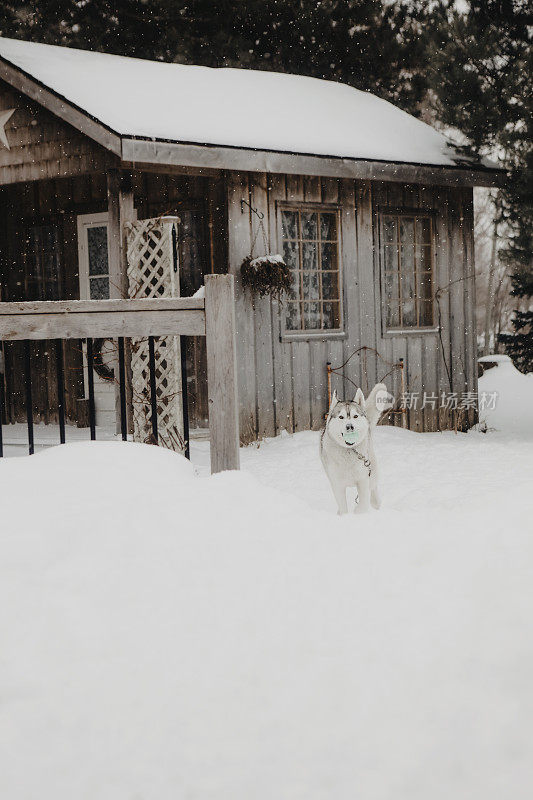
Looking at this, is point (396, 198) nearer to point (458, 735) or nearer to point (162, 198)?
point (162, 198)

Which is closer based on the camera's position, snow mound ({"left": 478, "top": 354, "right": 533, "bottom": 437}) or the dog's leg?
the dog's leg

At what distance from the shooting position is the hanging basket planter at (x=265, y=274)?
10.2 meters

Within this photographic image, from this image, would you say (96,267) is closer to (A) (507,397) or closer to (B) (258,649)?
(A) (507,397)

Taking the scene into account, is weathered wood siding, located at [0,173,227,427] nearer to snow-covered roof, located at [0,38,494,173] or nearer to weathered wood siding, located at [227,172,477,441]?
weathered wood siding, located at [227,172,477,441]

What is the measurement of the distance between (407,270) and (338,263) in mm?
1250

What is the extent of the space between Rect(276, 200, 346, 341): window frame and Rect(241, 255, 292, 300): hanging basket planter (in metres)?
0.46

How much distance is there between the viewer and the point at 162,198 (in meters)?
11.2

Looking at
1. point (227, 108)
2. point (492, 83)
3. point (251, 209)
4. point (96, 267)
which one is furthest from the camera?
point (96, 267)

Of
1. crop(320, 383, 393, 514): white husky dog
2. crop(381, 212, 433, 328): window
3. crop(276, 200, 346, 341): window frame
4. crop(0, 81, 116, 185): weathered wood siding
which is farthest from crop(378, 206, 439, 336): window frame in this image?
crop(320, 383, 393, 514): white husky dog

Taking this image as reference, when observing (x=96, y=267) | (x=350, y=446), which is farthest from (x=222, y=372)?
(x=96, y=267)

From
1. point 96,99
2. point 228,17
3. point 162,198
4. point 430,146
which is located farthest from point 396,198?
point 228,17

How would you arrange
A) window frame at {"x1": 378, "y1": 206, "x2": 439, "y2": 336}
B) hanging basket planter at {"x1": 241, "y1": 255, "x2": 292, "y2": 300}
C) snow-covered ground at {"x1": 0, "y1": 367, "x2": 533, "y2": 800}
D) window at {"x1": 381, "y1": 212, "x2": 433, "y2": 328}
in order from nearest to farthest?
snow-covered ground at {"x1": 0, "y1": 367, "x2": 533, "y2": 800} → hanging basket planter at {"x1": 241, "y1": 255, "x2": 292, "y2": 300} → window frame at {"x1": 378, "y1": 206, "x2": 439, "y2": 336} → window at {"x1": 381, "y1": 212, "x2": 433, "y2": 328}

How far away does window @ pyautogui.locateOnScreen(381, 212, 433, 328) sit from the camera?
1191 centimetres

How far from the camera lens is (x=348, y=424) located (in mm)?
5562
